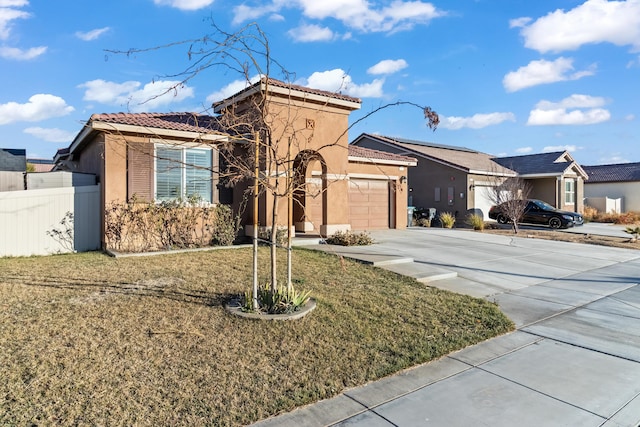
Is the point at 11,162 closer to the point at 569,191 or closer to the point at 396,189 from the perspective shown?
the point at 396,189

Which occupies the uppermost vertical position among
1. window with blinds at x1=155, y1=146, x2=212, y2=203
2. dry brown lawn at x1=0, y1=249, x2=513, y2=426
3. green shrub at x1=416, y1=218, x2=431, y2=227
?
window with blinds at x1=155, y1=146, x2=212, y2=203

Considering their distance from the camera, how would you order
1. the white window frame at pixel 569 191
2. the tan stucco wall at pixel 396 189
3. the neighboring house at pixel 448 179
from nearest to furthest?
the tan stucco wall at pixel 396 189 < the neighboring house at pixel 448 179 < the white window frame at pixel 569 191

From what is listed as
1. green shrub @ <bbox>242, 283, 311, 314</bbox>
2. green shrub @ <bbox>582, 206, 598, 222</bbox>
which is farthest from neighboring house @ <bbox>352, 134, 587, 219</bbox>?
green shrub @ <bbox>242, 283, 311, 314</bbox>

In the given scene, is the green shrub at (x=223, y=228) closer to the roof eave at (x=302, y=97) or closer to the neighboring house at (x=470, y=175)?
the roof eave at (x=302, y=97)

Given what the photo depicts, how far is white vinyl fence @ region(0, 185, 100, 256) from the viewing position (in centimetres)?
1066

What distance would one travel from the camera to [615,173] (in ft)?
122

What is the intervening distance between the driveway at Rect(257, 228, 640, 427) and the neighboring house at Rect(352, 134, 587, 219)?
16427 mm

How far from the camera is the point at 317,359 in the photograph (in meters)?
4.61

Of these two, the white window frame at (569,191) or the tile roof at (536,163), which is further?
the white window frame at (569,191)

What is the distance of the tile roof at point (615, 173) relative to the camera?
3550cm

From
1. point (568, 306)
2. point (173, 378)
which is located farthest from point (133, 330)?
point (568, 306)

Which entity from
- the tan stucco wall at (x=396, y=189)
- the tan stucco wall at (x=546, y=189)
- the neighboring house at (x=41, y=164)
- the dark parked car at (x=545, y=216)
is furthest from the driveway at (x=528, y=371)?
the neighboring house at (x=41, y=164)

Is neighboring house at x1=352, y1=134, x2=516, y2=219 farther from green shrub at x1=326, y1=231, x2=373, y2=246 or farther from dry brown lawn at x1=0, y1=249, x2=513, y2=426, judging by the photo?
dry brown lawn at x1=0, y1=249, x2=513, y2=426

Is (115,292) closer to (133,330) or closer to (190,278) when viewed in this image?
(190,278)
